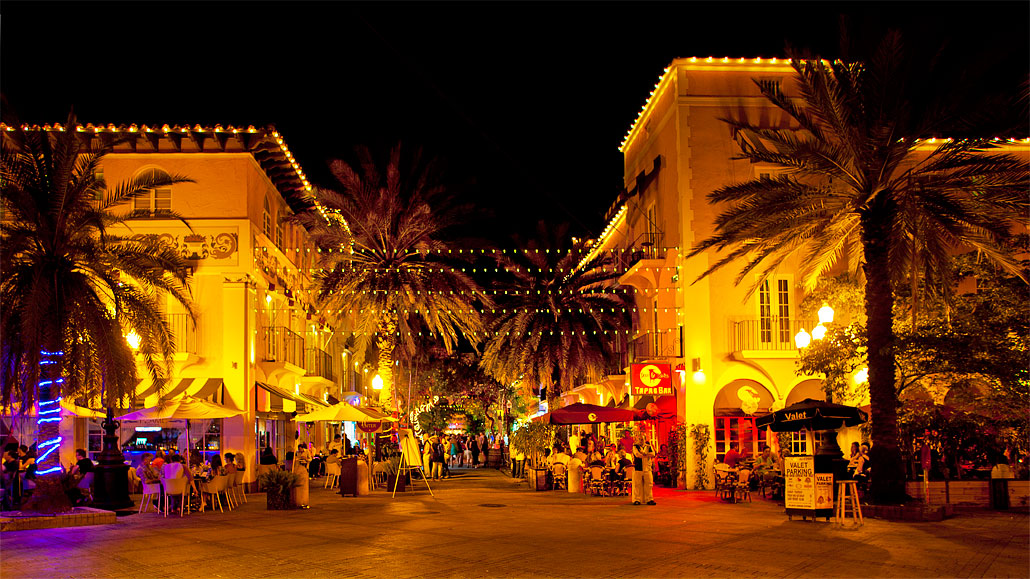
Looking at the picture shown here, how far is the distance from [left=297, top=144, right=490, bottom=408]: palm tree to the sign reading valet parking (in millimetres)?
9814

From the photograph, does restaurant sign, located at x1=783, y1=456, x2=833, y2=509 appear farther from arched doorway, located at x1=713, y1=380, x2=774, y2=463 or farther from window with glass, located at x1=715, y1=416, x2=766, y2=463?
window with glass, located at x1=715, y1=416, x2=766, y2=463

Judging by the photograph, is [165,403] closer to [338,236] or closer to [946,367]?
[338,236]

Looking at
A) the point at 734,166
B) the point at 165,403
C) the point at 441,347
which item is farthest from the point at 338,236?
the point at 441,347

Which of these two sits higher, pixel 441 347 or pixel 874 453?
pixel 441 347

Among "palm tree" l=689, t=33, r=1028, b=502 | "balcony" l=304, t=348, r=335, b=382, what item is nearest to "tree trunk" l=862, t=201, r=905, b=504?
"palm tree" l=689, t=33, r=1028, b=502

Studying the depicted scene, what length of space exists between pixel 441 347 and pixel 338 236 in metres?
29.7

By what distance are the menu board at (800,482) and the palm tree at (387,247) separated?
1926 cm

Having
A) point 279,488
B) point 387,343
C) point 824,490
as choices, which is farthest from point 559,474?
point 387,343

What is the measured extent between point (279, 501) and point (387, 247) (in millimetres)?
15887

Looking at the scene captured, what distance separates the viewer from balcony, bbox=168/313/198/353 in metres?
28.1

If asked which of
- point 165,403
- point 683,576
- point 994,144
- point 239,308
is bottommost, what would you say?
point 683,576

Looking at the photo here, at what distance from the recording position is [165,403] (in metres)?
23.8

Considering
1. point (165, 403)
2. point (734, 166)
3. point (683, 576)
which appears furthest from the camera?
point (734, 166)

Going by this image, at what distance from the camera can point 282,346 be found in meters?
33.4
